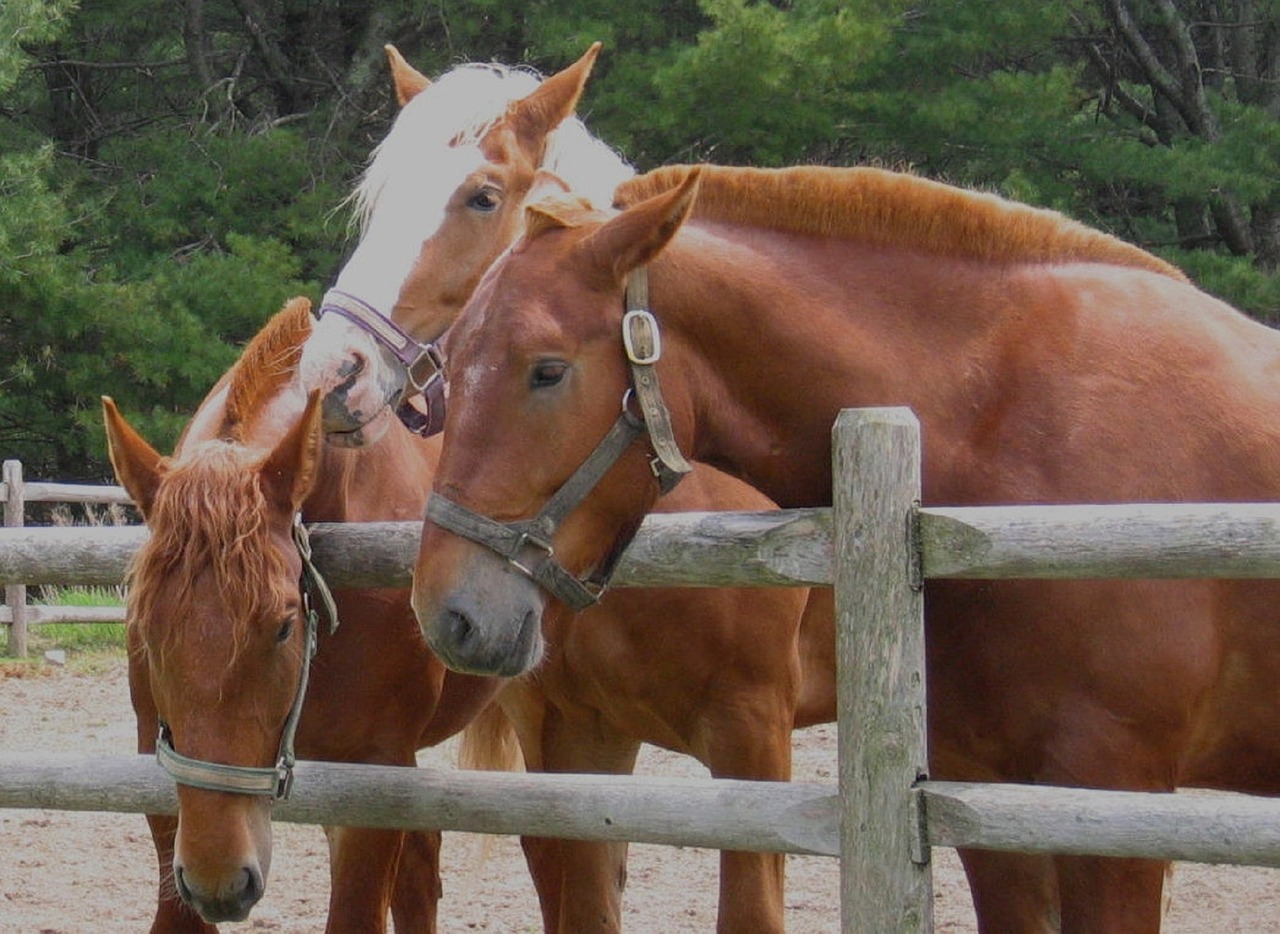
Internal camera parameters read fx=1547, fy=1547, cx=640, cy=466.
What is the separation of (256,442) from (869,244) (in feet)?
4.33

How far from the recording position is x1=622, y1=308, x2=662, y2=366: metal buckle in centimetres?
255

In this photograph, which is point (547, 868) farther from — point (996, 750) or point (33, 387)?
point (33, 387)

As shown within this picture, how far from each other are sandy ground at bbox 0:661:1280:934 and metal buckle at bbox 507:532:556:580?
280 cm

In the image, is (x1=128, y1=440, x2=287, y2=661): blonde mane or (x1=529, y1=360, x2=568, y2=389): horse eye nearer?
(x1=529, y1=360, x2=568, y2=389): horse eye

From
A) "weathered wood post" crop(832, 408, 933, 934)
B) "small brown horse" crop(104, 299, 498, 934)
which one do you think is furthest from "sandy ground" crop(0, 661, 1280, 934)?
"weathered wood post" crop(832, 408, 933, 934)

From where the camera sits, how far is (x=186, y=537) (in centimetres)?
276

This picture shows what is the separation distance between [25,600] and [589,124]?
5893 mm

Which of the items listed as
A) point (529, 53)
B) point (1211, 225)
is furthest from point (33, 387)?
point (1211, 225)

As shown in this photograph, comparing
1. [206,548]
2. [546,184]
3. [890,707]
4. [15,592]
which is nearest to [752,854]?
[890,707]

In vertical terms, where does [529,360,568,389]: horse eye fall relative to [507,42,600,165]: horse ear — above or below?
below


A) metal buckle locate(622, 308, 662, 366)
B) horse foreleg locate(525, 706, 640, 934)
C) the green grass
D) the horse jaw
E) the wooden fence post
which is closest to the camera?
metal buckle locate(622, 308, 662, 366)

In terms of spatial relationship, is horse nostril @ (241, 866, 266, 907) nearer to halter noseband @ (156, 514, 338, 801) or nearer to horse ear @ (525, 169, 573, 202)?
halter noseband @ (156, 514, 338, 801)

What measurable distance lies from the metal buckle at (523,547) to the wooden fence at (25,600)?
30.4 feet

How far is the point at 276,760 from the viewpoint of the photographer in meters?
2.83
